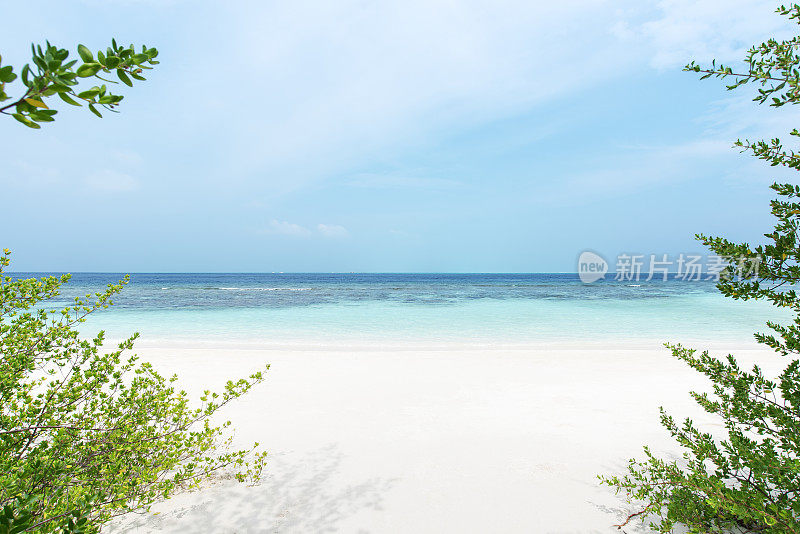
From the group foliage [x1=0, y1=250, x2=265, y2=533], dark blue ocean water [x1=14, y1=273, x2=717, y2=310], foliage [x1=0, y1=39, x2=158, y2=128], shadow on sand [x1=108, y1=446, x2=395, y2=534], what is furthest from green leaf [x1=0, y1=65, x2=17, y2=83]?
dark blue ocean water [x1=14, y1=273, x2=717, y2=310]

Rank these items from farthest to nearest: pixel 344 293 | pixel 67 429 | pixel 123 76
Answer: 1. pixel 344 293
2. pixel 67 429
3. pixel 123 76

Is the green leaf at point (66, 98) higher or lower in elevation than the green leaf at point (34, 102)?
higher

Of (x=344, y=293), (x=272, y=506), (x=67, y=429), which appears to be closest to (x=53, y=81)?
(x=67, y=429)

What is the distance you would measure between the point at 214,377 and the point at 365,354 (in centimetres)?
381

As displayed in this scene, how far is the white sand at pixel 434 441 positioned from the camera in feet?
11.1

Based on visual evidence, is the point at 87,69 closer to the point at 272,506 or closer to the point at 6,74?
the point at 6,74

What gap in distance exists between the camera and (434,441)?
4.88 metres

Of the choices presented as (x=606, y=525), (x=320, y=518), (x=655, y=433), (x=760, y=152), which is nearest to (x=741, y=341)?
(x=655, y=433)

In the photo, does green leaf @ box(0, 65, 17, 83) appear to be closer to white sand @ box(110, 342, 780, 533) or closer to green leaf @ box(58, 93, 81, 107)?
green leaf @ box(58, 93, 81, 107)

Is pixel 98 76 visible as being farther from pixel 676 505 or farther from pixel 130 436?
pixel 676 505

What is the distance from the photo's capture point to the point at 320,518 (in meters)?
3.39

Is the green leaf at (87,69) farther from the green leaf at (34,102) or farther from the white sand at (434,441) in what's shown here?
the white sand at (434,441)

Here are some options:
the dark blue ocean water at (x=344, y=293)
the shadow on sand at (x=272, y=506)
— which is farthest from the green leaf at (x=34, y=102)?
the dark blue ocean water at (x=344, y=293)

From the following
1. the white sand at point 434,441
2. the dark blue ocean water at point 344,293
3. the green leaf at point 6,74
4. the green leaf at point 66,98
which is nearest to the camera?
the green leaf at point 6,74
